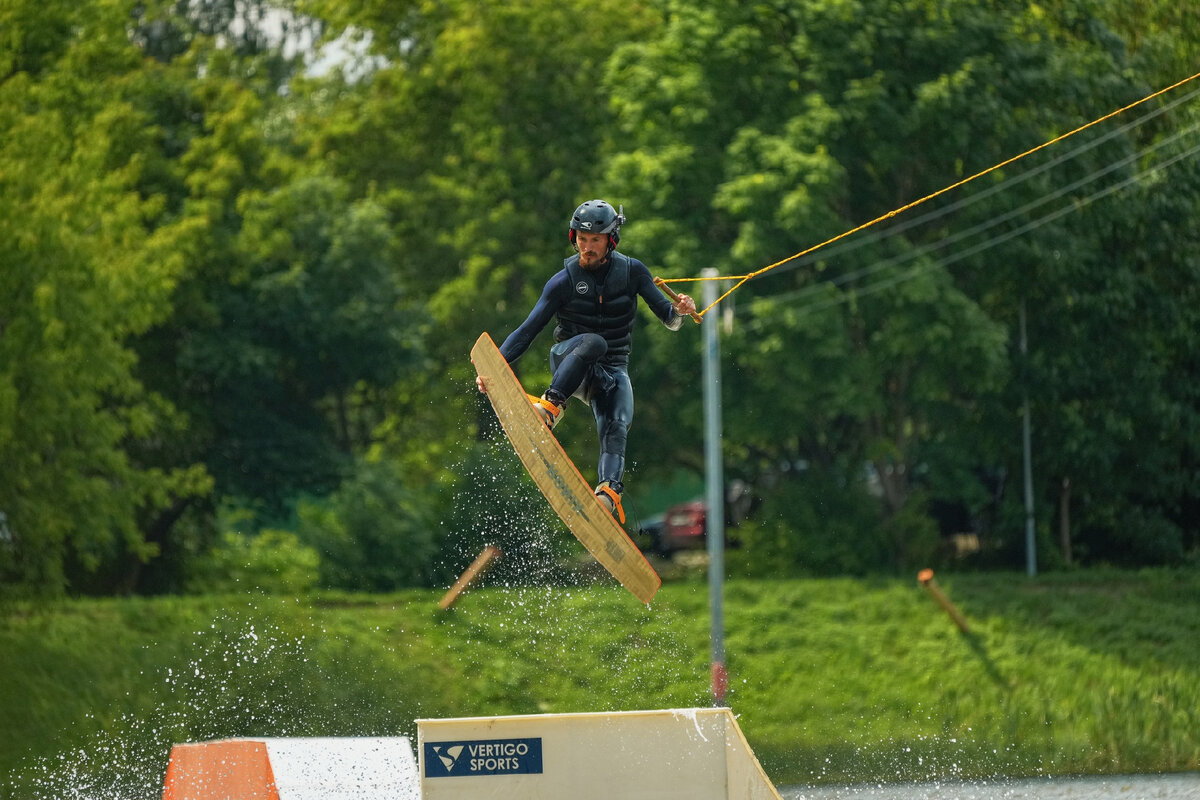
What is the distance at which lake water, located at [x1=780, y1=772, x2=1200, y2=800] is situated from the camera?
1593 centimetres

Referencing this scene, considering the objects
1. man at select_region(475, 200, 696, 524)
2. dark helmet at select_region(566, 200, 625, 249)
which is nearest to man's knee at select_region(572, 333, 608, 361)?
man at select_region(475, 200, 696, 524)

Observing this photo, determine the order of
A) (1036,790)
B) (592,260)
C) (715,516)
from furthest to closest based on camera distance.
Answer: (715,516)
(1036,790)
(592,260)

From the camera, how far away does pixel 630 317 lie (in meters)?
10.3

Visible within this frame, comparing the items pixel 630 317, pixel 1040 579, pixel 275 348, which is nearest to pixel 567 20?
pixel 275 348

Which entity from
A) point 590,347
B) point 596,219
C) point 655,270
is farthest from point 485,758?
point 655,270

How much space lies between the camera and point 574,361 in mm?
10086

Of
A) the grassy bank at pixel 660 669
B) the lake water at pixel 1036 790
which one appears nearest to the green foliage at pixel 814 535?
the grassy bank at pixel 660 669

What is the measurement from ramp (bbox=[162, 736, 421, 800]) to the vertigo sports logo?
137cm

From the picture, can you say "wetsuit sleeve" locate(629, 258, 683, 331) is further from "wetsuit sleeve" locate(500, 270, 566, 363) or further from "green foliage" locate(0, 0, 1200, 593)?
"green foliage" locate(0, 0, 1200, 593)

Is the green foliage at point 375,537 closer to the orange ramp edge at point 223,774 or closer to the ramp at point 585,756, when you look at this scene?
the orange ramp edge at point 223,774

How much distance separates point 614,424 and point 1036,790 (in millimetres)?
8469

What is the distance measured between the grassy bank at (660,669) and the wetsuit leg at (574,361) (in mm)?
10495

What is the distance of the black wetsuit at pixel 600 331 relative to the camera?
33.1 ft

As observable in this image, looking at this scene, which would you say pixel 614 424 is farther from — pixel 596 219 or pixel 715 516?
pixel 715 516
